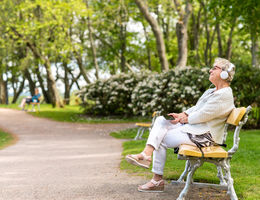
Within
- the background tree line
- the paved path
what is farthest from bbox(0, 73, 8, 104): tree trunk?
the paved path

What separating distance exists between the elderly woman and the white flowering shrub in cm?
909

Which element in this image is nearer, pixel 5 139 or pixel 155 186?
pixel 155 186

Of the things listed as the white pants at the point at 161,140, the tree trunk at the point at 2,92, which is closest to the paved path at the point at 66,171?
the white pants at the point at 161,140

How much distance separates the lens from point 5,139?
12.3 m

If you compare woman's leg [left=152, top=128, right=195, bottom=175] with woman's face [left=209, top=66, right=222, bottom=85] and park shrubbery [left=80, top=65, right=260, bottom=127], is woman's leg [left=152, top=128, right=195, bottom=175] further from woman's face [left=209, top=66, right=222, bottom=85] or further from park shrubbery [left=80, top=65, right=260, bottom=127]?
park shrubbery [left=80, top=65, right=260, bottom=127]

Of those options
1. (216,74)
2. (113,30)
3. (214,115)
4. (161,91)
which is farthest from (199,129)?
(113,30)

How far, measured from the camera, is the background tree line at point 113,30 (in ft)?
53.6

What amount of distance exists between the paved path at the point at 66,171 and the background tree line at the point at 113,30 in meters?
6.71

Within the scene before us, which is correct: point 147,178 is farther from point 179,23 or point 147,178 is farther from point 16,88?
point 16,88

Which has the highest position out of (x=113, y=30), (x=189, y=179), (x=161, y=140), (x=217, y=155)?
(x=113, y=30)

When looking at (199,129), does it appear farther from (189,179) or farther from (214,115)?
(189,179)

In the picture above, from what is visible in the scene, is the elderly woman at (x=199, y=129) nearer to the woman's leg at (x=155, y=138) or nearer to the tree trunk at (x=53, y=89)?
the woman's leg at (x=155, y=138)

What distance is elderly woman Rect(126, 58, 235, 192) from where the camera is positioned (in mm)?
4328

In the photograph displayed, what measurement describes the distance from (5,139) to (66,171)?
6813 mm
